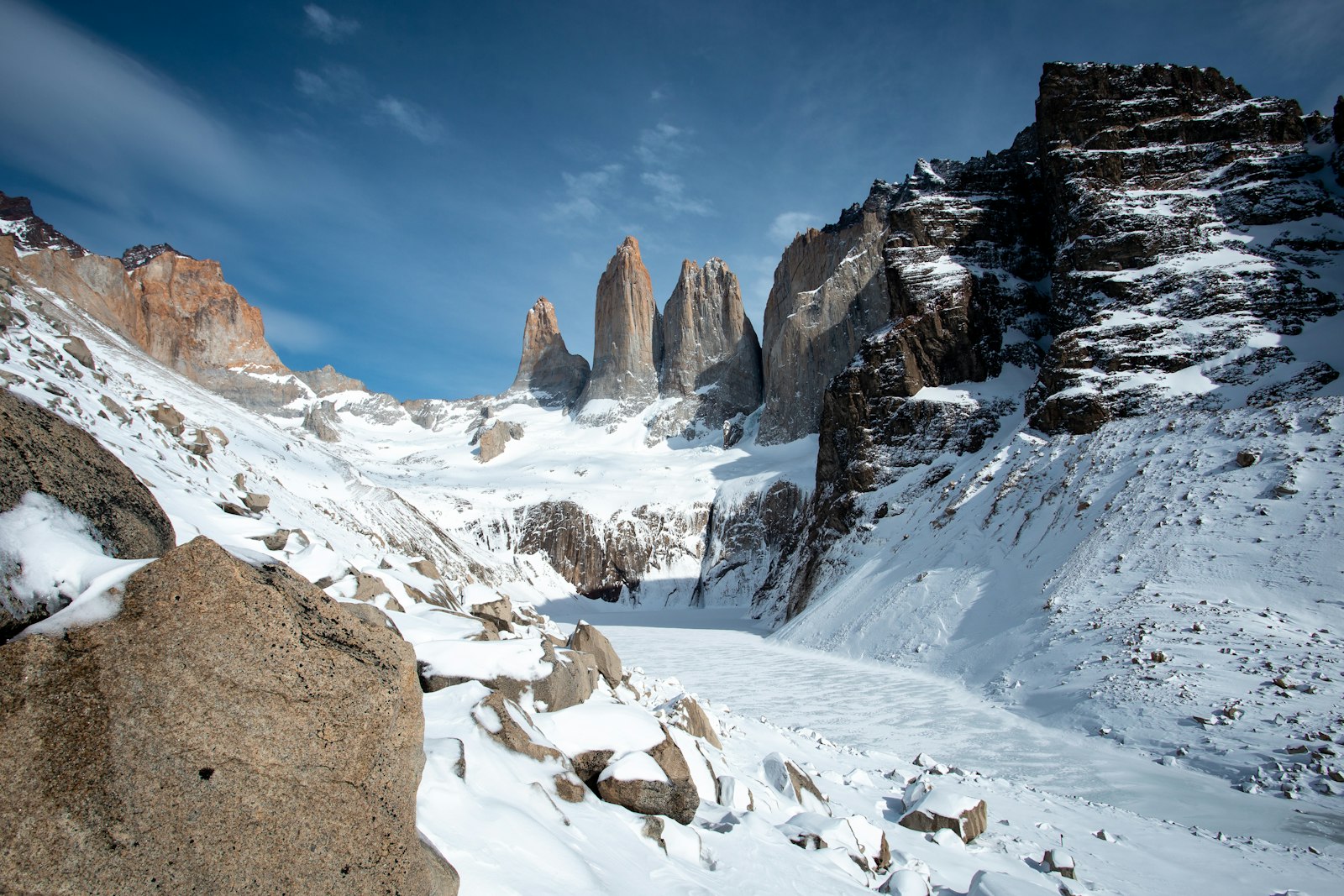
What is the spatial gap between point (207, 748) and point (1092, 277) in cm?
3901

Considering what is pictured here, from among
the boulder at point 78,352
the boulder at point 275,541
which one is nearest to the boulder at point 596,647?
the boulder at point 275,541

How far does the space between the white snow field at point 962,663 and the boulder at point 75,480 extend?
182 mm

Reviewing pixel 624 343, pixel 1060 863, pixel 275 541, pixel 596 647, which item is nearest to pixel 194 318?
pixel 624 343

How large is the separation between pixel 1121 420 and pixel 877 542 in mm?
11224

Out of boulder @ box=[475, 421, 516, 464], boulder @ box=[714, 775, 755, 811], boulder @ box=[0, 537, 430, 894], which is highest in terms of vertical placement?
boulder @ box=[475, 421, 516, 464]

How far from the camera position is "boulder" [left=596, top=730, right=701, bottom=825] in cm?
517

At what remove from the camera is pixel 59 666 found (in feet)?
7.52

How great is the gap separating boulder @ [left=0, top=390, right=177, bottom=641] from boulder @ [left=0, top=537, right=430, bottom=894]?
404 mm

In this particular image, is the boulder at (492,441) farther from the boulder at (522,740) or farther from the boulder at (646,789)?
the boulder at (646,789)

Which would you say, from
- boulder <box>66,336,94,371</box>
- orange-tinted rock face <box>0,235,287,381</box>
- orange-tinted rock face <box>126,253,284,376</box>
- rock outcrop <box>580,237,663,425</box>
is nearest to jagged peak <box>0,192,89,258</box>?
orange-tinted rock face <box>0,235,287,381</box>

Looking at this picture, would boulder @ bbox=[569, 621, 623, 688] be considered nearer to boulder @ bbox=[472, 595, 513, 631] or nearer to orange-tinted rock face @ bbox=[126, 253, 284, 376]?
boulder @ bbox=[472, 595, 513, 631]

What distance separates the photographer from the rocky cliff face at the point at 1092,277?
2725 centimetres

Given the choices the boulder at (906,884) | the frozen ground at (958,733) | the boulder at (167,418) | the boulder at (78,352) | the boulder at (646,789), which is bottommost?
the frozen ground at (958,733)

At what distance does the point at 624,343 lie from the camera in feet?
340
